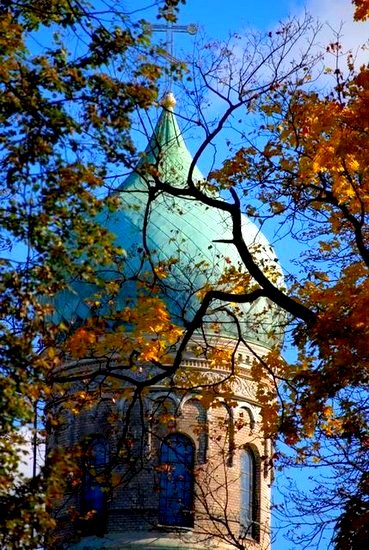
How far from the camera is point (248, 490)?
35.2 metres

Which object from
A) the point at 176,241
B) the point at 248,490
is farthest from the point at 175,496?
the point at 176,241

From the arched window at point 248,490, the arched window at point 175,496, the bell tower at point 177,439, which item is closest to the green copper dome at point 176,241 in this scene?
the bell tower at point 177,439

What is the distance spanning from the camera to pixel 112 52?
566 inches

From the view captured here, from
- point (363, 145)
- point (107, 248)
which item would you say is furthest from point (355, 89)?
point (107, 248)

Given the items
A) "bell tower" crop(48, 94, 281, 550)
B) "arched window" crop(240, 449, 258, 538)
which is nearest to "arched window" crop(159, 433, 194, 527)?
"bell tower" crop(48, 94, 281, 550)

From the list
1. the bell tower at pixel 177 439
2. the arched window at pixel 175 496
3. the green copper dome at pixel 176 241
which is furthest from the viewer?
the arched window at pixel 175 496

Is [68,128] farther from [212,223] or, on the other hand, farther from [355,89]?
[212,223]

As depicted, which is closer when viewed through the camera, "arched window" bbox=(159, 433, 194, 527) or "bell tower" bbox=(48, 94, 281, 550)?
"bell tower" bbox=(48, 94, 281, 550)

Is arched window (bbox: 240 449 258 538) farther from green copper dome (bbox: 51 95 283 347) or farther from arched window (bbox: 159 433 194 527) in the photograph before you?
green copper dome (bbox: 51 95 283 347)

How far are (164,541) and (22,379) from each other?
2134 centimetres

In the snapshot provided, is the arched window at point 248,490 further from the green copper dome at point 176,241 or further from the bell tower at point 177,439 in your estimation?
the green copper dome at point 176,241

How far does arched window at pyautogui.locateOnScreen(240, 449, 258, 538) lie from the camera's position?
3475 cm

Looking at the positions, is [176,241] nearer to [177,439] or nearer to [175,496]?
[177,439]

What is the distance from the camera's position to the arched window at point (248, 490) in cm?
3475
